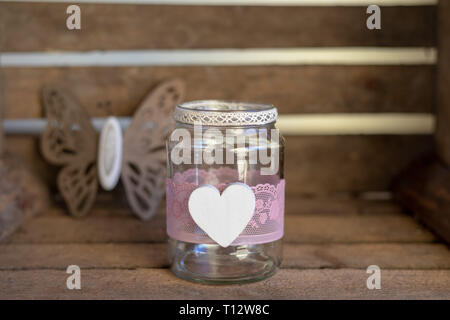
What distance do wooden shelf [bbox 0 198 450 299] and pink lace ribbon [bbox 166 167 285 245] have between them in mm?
71

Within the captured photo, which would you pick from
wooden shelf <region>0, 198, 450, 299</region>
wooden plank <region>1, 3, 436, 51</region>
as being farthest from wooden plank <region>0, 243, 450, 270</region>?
wooden plank <region>1, 3, 436, 51</region>

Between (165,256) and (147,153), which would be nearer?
(165,256)

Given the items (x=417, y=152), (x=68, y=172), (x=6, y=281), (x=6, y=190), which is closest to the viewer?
(x=6, y=281)

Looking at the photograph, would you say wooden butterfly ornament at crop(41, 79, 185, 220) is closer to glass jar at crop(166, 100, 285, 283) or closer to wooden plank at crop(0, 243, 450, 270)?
wooden plank at crop(0, 243, 450, 270)

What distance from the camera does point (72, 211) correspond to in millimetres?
1283

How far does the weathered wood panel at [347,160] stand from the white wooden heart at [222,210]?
21.5 inches

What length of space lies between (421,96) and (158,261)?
772 millimetres

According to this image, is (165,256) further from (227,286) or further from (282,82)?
(282,82)

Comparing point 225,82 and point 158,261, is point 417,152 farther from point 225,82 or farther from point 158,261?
point 158,261

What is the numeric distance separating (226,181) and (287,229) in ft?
0.96

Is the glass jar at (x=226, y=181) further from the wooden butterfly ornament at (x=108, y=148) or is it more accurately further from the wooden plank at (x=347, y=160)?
the wooden plank at (x=347, y=160)

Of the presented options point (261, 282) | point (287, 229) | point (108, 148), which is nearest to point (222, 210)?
point (261, 282)

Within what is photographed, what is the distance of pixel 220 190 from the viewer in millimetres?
900

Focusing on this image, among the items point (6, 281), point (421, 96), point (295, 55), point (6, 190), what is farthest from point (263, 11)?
point (6, 281)
